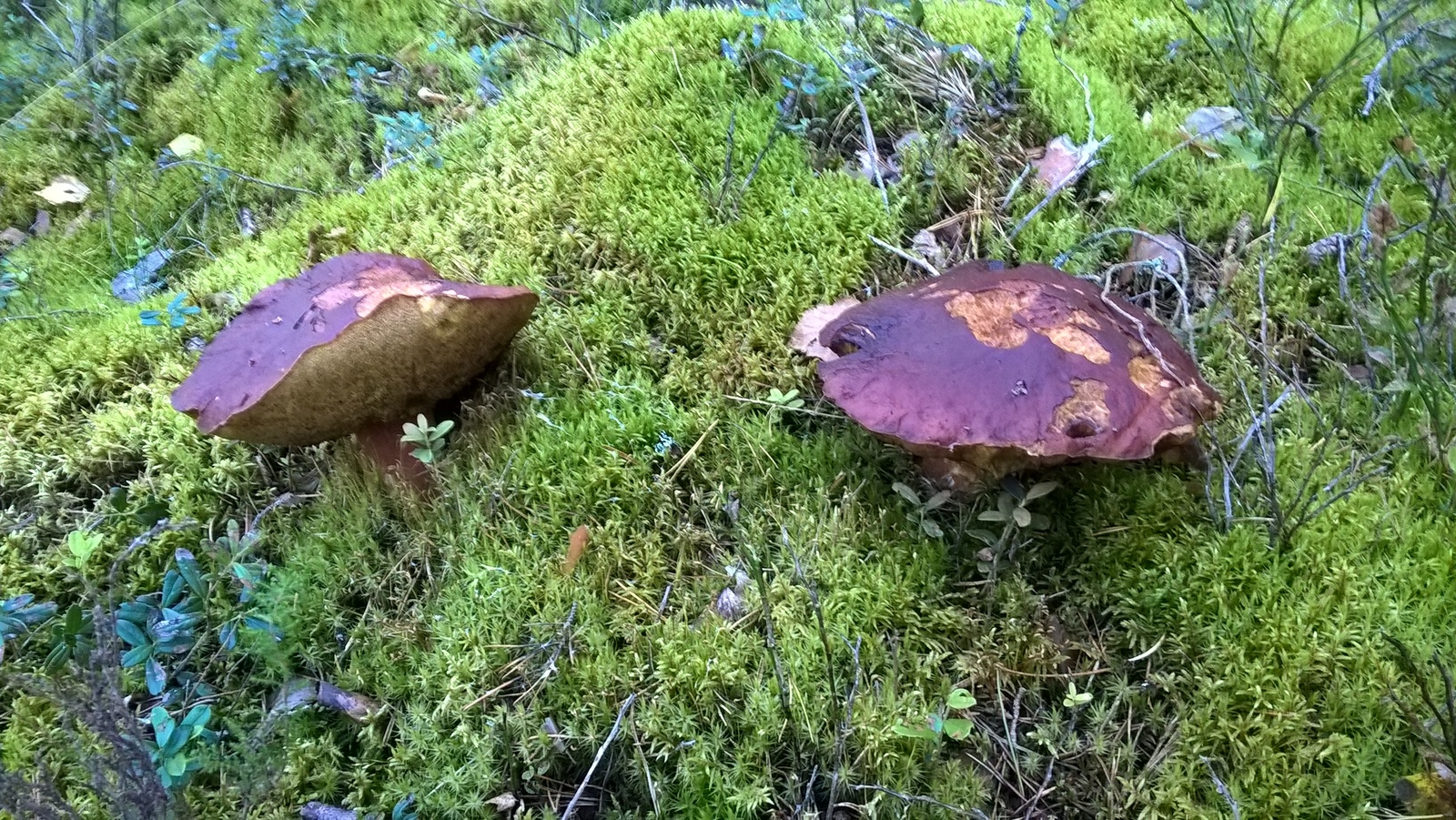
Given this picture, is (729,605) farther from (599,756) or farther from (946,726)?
(946,726)

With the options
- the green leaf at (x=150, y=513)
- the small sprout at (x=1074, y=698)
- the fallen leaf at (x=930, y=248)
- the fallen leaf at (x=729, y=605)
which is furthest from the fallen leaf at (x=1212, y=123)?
the green leaf at (x=150, y=513)

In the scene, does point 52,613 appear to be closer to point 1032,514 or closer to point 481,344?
point 481,344

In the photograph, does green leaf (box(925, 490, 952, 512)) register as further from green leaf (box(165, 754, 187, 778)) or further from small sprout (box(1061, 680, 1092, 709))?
green leaf (box(165, 754, 187, 778))

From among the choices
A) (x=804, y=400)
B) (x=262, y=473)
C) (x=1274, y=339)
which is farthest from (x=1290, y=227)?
(x=262, y=473)

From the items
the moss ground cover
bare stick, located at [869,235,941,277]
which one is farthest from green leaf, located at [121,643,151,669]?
bare stick, located at [869,235,941,277]

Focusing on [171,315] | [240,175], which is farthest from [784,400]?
[240,175]

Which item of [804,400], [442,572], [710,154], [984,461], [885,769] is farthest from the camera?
[710,154]
